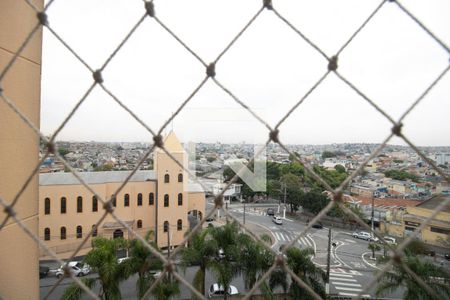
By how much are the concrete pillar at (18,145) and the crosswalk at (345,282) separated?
6.93 metres

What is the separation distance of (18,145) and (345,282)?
26.8 ft

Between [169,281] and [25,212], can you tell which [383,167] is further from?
[25,212]

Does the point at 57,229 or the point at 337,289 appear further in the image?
the point at 57,229

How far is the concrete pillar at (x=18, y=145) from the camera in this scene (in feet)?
3.64

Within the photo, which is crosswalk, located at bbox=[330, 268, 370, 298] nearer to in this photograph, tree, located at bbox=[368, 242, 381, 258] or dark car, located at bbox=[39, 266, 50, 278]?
tree, located at bbox=[368, 242, 381, 258]

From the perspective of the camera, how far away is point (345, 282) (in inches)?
302

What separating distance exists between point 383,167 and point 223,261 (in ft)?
67.0

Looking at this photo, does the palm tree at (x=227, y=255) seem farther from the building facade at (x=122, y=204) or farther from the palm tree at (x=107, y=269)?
the building facade at (x=122, y=204)

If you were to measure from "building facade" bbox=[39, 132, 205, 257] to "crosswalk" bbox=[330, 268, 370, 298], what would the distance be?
4224mm

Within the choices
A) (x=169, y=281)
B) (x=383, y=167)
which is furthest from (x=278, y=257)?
(x=383, y=167)

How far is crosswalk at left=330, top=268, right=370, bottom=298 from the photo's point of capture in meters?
7.06

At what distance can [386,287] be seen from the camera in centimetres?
430

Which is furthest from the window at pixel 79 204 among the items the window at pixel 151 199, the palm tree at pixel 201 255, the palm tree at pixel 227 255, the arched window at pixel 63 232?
the palm tree at pixel 227 255

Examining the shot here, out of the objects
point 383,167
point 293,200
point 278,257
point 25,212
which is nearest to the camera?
point 278,257
